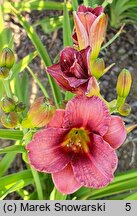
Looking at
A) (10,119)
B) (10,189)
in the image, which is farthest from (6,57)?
(10,189)

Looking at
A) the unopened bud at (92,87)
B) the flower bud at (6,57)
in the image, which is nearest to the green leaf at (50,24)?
the flower bud at (6,57)

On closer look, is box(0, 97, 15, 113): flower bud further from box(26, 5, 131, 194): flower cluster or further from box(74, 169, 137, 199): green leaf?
box(74, 169, 137, 199): green leaf

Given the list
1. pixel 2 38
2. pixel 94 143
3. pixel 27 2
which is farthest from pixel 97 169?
pixel 27 2

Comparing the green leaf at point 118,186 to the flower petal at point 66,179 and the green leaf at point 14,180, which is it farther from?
the flower petal at point 66,179

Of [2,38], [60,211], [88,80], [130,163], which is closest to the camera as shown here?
[88,80]

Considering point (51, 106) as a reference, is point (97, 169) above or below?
below

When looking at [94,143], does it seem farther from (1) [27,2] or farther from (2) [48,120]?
(1) [27,2]

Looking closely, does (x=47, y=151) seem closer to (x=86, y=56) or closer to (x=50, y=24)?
(x=86, y=56)

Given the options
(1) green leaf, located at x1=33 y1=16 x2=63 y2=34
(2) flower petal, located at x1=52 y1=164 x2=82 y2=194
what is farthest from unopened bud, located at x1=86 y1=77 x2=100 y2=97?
(1) green leaf, located at x1=33 y1=16 x2=63 y2=34
